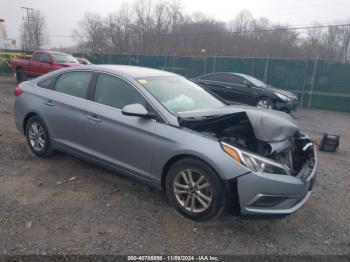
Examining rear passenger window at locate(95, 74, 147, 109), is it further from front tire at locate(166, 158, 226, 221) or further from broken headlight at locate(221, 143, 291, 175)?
broken headlight at locate(221, 143, 291, 175)

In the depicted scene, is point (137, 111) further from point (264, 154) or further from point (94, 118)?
point (264, 154)

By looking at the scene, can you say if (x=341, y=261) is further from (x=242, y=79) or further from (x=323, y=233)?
(x=242, y=79)

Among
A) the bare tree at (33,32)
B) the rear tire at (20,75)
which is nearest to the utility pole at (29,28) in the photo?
the bare tree at (33,32)

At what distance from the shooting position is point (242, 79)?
11.6 meters

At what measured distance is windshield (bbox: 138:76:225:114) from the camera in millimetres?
3729

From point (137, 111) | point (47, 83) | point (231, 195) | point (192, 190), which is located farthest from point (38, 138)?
point (231, 195)

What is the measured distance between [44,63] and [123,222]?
1269 centimetres

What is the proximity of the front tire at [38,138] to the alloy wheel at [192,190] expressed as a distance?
7.63 feet

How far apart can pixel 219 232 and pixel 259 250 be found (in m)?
0.42

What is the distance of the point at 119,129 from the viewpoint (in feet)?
12.1

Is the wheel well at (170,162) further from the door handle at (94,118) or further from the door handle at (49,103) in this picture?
the door handle at (49,103)

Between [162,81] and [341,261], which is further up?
[162,81]

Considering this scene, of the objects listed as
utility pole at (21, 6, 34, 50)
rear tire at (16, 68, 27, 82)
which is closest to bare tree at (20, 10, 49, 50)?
utility pole at (21, 6, 34, 50)

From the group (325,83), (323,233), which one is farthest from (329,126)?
(323,233)
